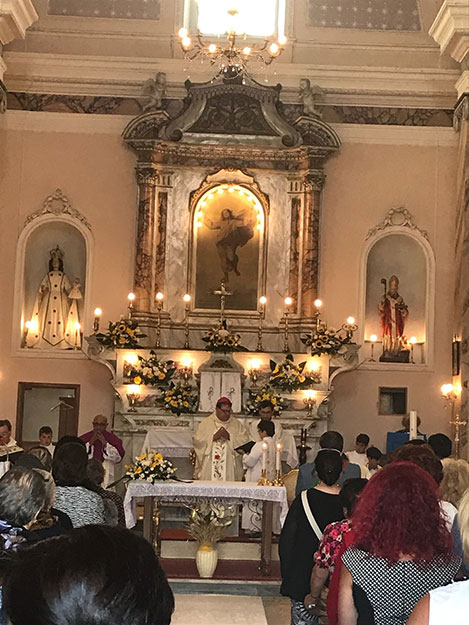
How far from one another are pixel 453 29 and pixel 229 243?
4836 millimetres

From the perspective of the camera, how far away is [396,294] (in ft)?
59.8

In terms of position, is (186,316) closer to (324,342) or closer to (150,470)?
(324,342)

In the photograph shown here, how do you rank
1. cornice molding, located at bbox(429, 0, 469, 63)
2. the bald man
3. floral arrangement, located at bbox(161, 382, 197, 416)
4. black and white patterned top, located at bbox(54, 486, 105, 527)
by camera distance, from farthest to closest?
1. cornice molding, located at bbox(429, 0, 469, 63)
2. floral arrangement, located at bbox(161, 382, 197, 416)
3. the bald man
4. black and white patterned top, located at bbox(54, 486, 105, 527)

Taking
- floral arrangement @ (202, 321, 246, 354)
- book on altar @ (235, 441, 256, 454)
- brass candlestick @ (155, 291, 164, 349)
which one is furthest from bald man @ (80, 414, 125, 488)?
brass candlestick @ (155, 291, 164, 349)

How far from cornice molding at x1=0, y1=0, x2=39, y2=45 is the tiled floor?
9539 millimetres

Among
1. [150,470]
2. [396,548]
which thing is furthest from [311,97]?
[396,548]

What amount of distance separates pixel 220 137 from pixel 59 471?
12296 millimetres

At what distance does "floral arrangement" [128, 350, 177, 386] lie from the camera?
15.9m

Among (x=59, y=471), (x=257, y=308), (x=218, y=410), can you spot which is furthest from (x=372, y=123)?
(x=59, y=471)

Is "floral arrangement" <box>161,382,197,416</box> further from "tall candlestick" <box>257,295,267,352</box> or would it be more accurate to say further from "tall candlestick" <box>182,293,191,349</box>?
"tall candlestick" <box>257,295,267,352</box>

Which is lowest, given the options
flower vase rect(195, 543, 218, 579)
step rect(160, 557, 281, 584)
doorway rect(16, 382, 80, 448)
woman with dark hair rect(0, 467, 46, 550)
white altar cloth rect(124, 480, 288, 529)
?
step rect(160, 557, 281, 584)

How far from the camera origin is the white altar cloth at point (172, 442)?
621 inches

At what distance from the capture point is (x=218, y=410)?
13898 millimetres

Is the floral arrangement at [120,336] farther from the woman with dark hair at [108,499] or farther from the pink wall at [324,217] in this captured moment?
the woman with dark hair at [108,499]
